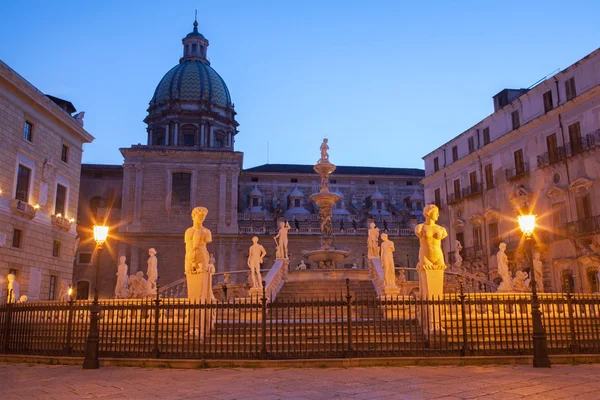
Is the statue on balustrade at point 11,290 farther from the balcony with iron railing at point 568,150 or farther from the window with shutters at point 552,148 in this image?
the window with shutters at point 552,148

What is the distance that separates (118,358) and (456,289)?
13044 millimetres

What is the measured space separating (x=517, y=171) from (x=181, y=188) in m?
26.9

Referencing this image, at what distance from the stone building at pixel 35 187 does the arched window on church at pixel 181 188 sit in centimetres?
1489

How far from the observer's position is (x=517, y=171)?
32094 mm

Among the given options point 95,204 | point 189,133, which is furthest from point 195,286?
point 189,133

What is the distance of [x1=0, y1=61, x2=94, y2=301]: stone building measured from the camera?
24.1 meters

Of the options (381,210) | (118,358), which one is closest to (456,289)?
(118,358)

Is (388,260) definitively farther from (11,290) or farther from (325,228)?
(11,290)

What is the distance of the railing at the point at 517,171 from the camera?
31328 millimetres

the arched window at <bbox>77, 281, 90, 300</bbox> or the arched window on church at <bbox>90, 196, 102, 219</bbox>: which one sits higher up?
the arched window on church at <bbox>90, 196, 102, 219</bbox>

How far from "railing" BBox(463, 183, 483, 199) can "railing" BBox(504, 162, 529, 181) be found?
104 inches

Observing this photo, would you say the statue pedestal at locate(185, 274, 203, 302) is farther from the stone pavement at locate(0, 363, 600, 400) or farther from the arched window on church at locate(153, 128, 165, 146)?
the arched window on church at locate(153, 128, 165, 146)

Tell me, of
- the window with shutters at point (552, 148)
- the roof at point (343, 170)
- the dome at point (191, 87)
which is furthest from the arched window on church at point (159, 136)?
the window with shutters at point (552, 148)

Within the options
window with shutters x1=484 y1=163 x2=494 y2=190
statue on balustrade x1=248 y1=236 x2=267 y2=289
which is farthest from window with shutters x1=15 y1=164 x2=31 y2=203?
window with shutters x1=484 y1=163 x2=494 y2=190
